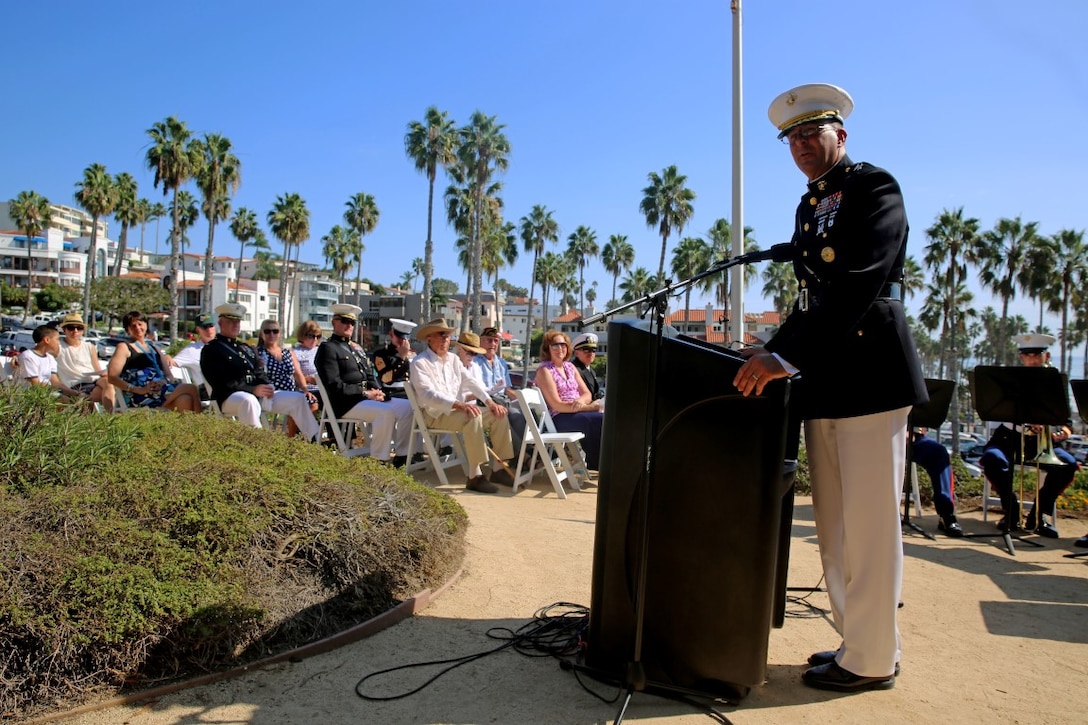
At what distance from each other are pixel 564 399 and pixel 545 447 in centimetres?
127

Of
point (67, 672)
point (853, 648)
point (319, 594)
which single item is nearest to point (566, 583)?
point (319, 594)

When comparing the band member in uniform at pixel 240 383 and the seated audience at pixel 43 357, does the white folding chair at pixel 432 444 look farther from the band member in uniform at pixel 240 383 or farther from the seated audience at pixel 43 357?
the seated audience at pixel 43 357

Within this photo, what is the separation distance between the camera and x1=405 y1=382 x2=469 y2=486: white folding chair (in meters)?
6.93

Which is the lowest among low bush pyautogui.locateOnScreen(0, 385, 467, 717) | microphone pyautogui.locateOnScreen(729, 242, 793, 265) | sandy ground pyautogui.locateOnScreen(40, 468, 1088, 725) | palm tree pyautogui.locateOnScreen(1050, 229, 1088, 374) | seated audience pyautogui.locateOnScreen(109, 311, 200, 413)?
sandy ground pyautogui.locateOnScreen(40, 468, 1088, 725)

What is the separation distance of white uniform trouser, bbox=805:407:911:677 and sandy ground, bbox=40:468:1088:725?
19cm

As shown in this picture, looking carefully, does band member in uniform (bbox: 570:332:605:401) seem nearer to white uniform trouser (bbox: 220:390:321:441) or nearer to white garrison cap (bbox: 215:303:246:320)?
white uniform trouser (bbox: 220:390:321:441)

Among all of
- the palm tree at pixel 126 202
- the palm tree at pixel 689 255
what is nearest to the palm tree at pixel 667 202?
the palm tree at pixel 689 255

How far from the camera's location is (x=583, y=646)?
2.91 metres

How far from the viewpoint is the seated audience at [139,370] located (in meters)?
8.35

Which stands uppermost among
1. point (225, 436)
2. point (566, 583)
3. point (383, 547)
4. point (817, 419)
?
point (817, 419)

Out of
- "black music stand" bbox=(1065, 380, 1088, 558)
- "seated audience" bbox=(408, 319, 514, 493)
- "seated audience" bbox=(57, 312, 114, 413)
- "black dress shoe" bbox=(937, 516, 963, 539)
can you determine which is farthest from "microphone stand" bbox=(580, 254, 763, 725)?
"seated audience" bbox=(57, 312, 114, 413)

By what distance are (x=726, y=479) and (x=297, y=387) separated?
7.52 metres

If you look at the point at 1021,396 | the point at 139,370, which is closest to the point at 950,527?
the point at 1021,396

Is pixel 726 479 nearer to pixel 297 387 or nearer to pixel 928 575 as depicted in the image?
pixel 928 575
